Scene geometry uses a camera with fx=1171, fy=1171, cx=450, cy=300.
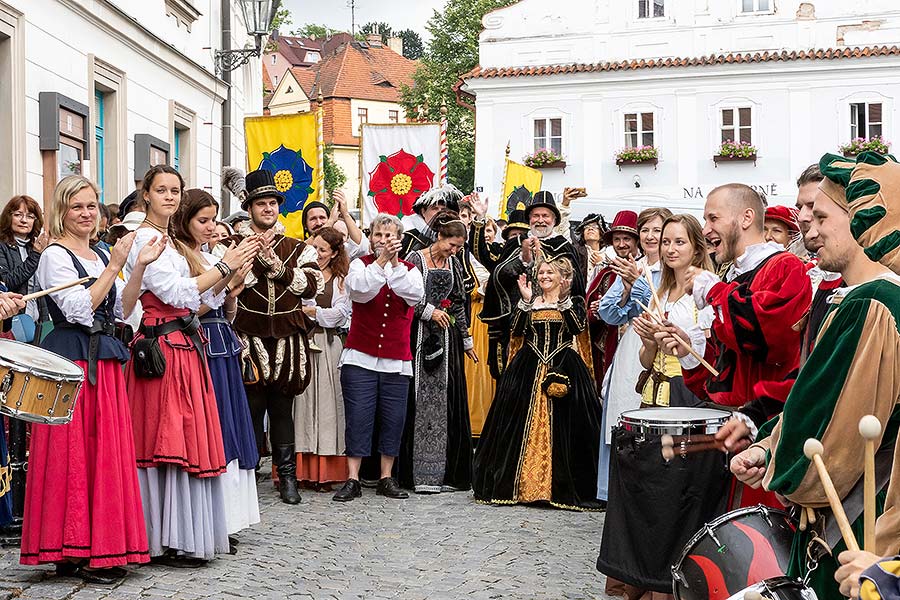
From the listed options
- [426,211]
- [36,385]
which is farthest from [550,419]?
[36,385]

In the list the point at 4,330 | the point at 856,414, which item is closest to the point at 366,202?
the point at 4,330

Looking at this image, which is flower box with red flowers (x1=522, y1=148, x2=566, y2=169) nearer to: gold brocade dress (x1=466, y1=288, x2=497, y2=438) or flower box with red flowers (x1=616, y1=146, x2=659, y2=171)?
flower box with red flowers (x1=616, y1=146, x2=659, y2=171)

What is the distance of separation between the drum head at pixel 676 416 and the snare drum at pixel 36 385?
2450 millimetres

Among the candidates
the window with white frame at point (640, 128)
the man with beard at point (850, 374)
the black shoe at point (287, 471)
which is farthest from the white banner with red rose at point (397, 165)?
the window with white frame at point (640, 128)

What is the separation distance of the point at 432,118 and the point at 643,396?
40.8 meters

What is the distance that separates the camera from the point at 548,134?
101 ft

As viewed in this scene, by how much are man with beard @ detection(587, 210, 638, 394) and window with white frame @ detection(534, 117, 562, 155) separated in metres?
21.5

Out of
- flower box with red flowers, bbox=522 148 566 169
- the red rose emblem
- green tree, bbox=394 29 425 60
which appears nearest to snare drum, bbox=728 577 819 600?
the red rose emblem

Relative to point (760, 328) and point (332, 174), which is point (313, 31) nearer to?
point (332, 174)

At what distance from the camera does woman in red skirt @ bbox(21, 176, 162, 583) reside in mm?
5727

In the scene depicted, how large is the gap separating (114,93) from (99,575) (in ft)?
28.8

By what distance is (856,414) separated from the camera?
9.80 feet

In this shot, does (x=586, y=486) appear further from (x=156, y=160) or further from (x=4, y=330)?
(x=156, y=160)

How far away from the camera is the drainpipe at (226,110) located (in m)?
17.5
